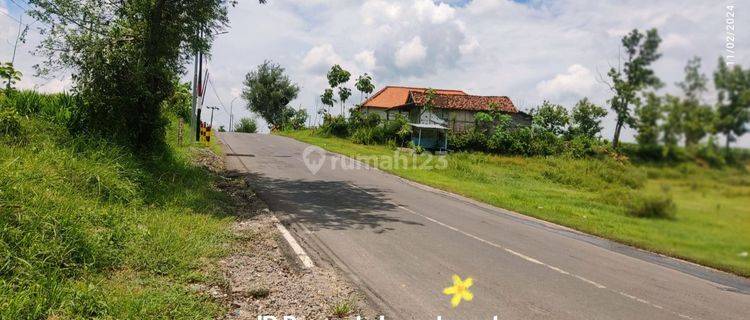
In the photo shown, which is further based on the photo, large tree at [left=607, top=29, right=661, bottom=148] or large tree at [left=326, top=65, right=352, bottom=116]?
large tree at [left=326, top=65, right=352, bottom=116]

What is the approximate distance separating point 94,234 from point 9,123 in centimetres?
552

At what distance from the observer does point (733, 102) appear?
1.52 meters

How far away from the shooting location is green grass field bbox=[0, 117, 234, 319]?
4457 mm

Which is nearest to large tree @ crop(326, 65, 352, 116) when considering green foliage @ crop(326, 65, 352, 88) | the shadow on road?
green foliage @ crop(326, 65, 352, 88)

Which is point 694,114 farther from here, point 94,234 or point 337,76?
point 337,76

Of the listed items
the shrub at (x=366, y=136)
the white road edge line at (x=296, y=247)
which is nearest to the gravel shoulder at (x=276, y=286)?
the white road edge line at (x=296, y=247)

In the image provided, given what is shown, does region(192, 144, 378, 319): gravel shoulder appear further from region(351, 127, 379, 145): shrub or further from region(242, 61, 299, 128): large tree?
region(242, 61, 299, 128): large tree

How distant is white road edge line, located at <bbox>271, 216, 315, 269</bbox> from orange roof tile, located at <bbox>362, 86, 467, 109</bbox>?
51.4 meters

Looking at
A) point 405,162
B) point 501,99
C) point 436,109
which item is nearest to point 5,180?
point 405,162

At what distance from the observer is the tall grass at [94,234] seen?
4469mm

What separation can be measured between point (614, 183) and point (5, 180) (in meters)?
7.65

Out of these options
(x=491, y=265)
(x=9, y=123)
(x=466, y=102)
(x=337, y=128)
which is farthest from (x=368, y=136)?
(x=491, y=265)

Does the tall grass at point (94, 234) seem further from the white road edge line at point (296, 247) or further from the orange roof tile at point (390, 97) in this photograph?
the orange roof tile at point (390, 97)

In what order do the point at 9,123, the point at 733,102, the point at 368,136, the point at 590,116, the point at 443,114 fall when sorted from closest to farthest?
1. the point at 733,102
2. the point at 590,116
3. the point at 9,123
4. the point at 368,136
5. the point at 443,114
